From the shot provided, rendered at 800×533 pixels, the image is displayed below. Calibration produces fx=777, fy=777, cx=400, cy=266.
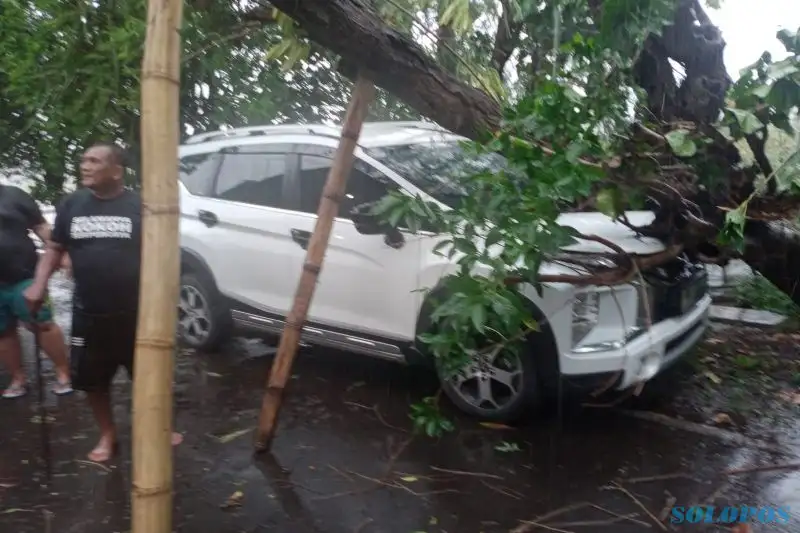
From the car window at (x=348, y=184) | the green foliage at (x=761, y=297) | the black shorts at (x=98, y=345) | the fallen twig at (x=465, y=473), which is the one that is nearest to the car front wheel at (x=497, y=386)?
the fallen twig at (x=465, y=473)

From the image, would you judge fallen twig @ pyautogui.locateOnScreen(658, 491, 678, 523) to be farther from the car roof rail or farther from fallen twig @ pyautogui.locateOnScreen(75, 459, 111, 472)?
fallen twig @ pyautogui.locateOnScreen(75, 459, 111, 472)

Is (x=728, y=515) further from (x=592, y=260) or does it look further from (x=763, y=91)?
(x=763, y=91)

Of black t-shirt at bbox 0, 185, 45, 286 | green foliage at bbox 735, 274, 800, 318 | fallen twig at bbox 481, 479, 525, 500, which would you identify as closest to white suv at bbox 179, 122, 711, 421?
fallen twig at bbox 481, 479, 525, 500

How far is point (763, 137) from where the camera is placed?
13.1 feet

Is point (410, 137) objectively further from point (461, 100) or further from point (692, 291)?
point (692, 291)

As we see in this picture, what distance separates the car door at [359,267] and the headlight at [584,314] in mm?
991

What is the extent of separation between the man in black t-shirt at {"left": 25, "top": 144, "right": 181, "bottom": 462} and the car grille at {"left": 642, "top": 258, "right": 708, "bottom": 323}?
9.41 ft

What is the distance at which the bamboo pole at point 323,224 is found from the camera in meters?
4.00

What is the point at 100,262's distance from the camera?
393 centimetres

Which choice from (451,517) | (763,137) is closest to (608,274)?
(763,137)

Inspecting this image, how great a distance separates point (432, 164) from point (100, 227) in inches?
86.2

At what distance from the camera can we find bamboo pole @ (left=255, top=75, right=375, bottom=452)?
→ 4.00 metres

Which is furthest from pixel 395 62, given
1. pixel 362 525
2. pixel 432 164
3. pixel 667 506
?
pixel 667 506

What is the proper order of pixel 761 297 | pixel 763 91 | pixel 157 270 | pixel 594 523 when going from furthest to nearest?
1. pixel 761 297
2. pixel 594 523
3. pixel 763 91
4. pixel 157 270
